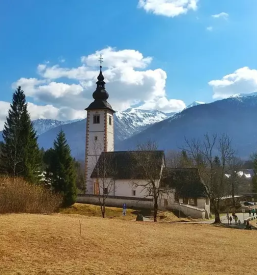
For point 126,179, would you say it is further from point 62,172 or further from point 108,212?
point 62,172

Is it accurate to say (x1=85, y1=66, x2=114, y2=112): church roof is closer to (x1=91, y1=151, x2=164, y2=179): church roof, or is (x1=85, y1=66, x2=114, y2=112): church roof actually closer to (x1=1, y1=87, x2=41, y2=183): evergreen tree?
(x1=91, y1=151, x2=164, y2=179): church roof

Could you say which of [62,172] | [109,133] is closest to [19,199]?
[62,172]

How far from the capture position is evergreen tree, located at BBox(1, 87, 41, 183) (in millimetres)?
36281

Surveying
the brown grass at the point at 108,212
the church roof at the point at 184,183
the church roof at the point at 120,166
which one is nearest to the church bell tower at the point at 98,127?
the church roof at the point at 120,166

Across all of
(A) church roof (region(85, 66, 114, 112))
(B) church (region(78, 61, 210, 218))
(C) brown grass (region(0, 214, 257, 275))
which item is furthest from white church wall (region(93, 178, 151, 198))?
(C) brown grass (region(0, 214, 257, 275))

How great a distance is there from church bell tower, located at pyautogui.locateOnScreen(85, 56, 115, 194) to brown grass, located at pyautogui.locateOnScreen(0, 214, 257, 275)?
3346 centimetres

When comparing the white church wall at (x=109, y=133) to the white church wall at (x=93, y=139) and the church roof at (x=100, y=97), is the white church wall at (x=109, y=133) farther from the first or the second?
the church roof at (x=100, y=97)

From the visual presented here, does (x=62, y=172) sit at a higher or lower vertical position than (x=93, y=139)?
lower

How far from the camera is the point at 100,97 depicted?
56594 mm

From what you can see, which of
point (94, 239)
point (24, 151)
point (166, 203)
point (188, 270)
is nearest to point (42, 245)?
point (94, 239)

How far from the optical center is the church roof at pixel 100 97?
55562 millimetres

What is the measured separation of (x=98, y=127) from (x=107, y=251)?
4072cm

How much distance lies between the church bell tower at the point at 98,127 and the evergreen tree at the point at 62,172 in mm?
12576

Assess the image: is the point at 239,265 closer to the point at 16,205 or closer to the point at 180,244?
the point at 180,244
